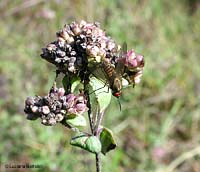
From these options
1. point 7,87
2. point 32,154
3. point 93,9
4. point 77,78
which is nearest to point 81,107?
point 77,78

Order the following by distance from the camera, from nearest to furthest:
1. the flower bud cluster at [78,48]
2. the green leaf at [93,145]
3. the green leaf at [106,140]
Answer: the flower bud cluster at [78,48]
the green leaf at [93,145]
the green leaf at [106,140]

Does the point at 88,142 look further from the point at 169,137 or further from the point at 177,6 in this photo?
the point at 177,6

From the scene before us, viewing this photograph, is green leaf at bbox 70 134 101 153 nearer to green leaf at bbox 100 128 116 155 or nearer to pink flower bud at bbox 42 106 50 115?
green leaf at bbox 100 128 116 155

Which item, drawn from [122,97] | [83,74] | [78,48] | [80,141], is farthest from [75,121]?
[122,97]

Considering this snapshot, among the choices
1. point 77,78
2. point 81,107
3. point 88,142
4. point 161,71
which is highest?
point 161,71

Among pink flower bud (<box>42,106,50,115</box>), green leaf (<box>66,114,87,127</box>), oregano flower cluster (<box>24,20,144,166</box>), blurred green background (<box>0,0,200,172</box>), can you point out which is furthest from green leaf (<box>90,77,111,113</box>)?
blurred green background (<box>0,0,200,172</box>)

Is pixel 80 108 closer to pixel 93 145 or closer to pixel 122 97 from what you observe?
pixel 93 145

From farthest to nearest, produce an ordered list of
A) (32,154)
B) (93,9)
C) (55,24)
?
1. (93,9)
2. (55,24)
3. (32,154)

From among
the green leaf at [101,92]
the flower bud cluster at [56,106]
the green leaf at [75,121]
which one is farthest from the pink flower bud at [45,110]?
the green leaf at [101,92]

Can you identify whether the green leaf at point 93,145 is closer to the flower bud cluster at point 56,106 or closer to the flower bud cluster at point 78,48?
the flower bud cluster at point 56,106
